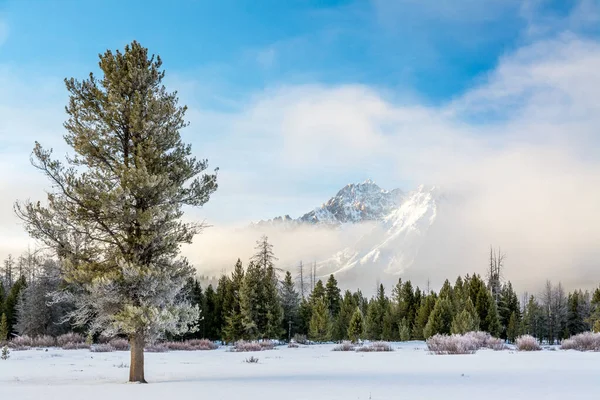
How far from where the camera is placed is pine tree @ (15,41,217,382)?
46.0ft

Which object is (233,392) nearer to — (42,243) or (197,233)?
(197,233)

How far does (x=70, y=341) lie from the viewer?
36062 millimetres

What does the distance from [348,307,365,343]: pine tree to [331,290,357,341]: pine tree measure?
2.87 m

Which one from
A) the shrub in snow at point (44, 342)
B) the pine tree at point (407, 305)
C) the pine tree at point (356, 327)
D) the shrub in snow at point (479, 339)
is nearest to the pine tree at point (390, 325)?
the pine tree at point (407, 305)

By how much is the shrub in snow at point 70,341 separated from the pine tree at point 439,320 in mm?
31266

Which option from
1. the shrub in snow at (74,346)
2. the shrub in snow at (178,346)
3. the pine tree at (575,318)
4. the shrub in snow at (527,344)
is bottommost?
the pine tree at (575,318)

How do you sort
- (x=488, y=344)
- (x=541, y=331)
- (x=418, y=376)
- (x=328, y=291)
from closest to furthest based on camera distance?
(x=418, y=376), (x=488, y=344), (x=328, y=291), (x=541, y=331)

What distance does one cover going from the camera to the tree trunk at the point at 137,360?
14.2 m

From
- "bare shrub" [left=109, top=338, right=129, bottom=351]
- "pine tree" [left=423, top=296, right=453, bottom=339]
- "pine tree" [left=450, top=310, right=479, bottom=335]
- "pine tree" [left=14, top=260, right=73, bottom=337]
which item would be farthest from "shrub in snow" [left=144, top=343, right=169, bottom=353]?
"pine tree" [left=423, top=296, right=453, bottom=339]

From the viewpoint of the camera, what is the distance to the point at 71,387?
1221cm

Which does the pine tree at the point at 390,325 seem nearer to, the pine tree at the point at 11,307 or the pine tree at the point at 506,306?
the pine tree at the point at 506,306

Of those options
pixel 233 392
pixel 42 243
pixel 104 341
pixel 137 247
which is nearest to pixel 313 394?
pixel 233 392

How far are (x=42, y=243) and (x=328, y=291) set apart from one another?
54314 mm

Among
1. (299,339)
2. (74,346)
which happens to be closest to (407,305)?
(299,339)
